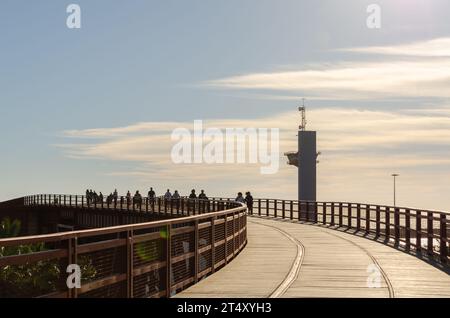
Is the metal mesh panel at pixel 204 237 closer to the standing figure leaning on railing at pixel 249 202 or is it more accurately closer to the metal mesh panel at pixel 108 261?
the metal mesh panel at pixel 108 261

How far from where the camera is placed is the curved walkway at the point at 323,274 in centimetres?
1366

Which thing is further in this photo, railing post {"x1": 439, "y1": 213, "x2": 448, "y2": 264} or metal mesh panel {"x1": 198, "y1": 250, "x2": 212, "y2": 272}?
Answer: railing post {"x1": 439, "y1": 213, "x2": 448, "y2": 264}

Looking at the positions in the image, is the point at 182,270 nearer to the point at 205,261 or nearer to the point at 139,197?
the point at 205,261

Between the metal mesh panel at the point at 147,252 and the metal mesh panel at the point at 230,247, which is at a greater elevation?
the metal mesh panel at the point at 147,252

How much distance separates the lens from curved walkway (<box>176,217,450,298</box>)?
13.7 metres

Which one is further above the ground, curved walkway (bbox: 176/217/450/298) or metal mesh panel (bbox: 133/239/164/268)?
metal mesh panel (bbox: 133/239/164/268)

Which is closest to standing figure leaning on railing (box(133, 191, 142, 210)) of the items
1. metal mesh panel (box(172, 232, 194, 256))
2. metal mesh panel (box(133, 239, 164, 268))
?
metal mesh panel (box(172, 232, 194, 256))

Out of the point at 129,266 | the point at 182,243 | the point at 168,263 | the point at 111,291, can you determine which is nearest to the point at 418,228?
the point at 182,243

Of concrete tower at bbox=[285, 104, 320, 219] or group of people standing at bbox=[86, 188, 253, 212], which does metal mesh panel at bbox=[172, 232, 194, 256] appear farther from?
concrete tower at bbox=[285, 104, 320, 219]

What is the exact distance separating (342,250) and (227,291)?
10.2 m

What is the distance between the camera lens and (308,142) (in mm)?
102000

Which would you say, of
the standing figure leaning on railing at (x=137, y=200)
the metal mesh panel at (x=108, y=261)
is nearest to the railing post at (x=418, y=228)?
the metal mesh panel at (x=108, y=261)

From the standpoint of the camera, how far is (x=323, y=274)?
16.6 m
